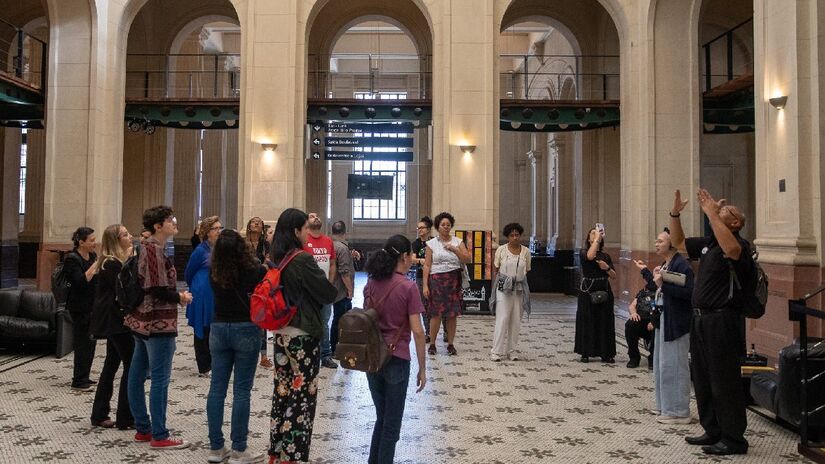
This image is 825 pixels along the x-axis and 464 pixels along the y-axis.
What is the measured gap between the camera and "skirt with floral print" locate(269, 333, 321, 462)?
3.87m

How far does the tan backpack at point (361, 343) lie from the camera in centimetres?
346

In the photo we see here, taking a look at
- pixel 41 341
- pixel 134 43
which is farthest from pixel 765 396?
pixel 134 43

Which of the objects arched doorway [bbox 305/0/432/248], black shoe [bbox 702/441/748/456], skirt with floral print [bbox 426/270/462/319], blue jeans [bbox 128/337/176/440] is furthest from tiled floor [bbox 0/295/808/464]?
arched doorway [bbox 305/0/432/248]

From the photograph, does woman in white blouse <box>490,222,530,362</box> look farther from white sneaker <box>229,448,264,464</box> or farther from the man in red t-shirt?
white sneaker <box>229,448,264,464</box>

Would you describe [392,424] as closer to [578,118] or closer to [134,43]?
[578,118]

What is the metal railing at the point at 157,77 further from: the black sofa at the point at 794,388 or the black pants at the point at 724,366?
the black sofa at the point at 794,388

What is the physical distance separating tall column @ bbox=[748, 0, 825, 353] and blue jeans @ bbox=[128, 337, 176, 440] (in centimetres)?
664

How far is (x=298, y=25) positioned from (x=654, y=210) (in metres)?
7.97

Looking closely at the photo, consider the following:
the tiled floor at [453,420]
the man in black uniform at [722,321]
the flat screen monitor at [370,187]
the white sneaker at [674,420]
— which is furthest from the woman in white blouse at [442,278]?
the flat screen monitor at [370,187]

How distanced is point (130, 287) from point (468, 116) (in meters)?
9.84

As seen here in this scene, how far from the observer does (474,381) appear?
6867 mm

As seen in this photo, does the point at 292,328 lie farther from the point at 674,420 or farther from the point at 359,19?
the point at 359,19

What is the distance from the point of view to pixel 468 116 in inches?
525

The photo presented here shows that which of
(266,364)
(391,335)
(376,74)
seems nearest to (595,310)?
(266,364)
